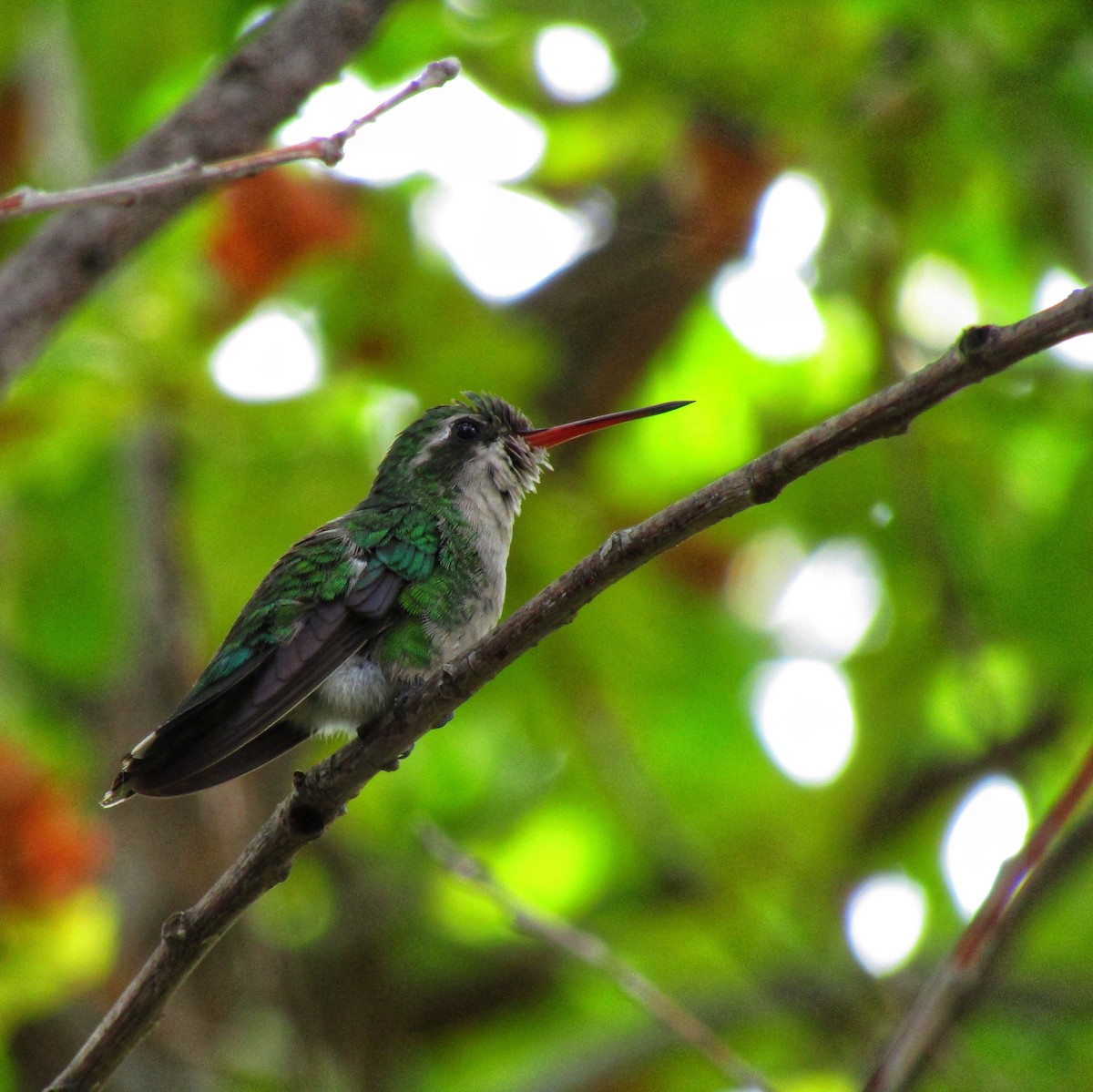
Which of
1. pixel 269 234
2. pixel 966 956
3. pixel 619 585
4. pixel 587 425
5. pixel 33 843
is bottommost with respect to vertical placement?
pixel 966 956

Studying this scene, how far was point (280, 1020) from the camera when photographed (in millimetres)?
4531

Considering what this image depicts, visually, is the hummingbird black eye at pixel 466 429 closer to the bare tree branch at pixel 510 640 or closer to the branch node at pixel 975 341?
the bare tree branch at pixel 510 640

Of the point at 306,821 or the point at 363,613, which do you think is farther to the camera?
the point at 363,613

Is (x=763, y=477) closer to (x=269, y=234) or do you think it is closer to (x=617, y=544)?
(x=617, y=544)

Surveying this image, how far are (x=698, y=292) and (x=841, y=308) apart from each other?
791mm

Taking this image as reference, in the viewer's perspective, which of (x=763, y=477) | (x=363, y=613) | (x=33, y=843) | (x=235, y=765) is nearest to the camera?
(x=763, y=477)

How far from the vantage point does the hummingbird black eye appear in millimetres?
3990

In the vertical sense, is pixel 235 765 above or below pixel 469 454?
below

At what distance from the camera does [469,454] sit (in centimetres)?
392

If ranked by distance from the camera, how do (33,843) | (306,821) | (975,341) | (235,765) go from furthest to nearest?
(33,843) → (235,765) → (306,821) → (975,341)

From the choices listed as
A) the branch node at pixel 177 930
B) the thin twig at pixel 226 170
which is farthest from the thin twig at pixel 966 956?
the thin twig at pixel 226 170

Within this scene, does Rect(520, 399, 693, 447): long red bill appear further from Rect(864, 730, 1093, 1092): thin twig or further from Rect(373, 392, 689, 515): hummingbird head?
Rect(864, 730, 1093, 1092): thin twig

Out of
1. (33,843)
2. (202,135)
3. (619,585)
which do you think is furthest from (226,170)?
(33,843)

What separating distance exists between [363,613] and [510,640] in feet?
3.94
